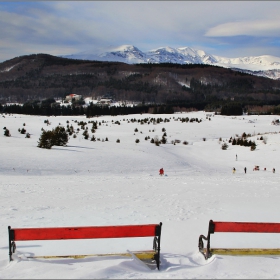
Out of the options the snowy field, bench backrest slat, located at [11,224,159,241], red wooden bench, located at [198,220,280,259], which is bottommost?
the snowy field

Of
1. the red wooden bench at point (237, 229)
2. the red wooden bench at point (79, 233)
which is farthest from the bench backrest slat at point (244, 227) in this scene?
the red wooden bench at point (79, 233)

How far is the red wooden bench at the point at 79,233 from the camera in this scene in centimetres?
475

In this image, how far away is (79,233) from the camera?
191 inches

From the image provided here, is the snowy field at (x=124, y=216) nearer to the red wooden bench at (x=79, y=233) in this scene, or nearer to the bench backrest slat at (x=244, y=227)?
the red wooden bench at (x=79, y=233)

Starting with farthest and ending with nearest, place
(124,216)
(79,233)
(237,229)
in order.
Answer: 1. (124,216)
2. (237,229)
3. (79,233)

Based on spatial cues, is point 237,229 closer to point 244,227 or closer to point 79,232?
point 244,227

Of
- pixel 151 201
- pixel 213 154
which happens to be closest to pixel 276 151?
pixel 213 154

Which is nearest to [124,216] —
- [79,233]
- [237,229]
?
[79,233]

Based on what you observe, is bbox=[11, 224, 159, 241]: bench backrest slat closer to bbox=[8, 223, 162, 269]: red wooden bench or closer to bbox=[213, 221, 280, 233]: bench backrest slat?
bbox=[8, 223, 162, 269]: red wooden bench

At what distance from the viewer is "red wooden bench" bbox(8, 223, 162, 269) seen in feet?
15.6

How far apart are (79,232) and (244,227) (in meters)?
3.16

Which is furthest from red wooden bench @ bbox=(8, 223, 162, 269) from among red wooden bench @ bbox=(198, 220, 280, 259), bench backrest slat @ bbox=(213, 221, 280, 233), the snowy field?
bench backrest slat @ bbox=(213, 221, 280, 233)

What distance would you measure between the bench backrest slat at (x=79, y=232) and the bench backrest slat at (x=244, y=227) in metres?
1.30

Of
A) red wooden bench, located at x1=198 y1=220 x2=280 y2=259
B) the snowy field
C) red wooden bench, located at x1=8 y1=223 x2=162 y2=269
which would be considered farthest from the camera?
Answer: red wooden bench, located at x1=198 y1=220 x2=280 y2=259
